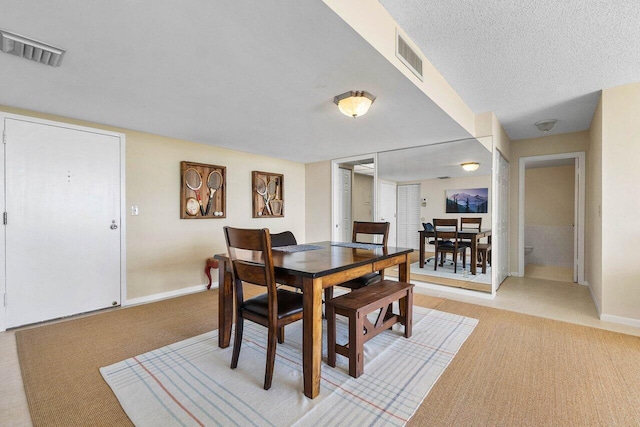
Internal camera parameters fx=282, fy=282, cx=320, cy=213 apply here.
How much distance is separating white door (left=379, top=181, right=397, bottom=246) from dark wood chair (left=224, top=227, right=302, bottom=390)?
2.95 metres

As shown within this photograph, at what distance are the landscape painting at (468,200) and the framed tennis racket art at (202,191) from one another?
3447mm

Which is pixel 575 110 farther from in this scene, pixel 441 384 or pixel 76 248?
pixel 76 248

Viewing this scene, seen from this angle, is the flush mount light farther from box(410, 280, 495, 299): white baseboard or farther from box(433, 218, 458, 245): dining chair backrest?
box(410, 280, 495, 299): white baseboard

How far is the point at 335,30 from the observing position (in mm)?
1499

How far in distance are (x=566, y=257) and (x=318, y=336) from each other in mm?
6343

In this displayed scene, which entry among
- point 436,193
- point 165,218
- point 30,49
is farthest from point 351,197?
point 30,49

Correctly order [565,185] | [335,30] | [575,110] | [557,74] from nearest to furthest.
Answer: [335,30], [557,74], [575,110], [565,185]

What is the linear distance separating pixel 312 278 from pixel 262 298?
56 cm

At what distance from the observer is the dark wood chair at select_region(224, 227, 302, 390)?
166 centimetres

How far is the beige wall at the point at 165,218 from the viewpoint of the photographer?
336 cm

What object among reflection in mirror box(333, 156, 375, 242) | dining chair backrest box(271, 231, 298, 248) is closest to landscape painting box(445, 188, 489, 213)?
reflection in mirror box(333, 156, 375, 242)

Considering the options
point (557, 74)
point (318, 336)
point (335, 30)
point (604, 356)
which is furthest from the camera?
point (557, 74)

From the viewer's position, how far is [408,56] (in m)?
2.01

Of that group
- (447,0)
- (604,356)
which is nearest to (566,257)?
(604,356)
